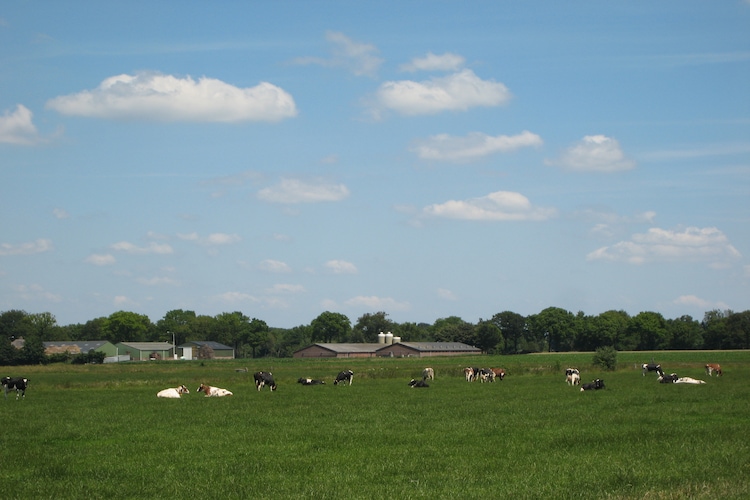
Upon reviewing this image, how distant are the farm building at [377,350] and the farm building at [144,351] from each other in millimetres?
29484

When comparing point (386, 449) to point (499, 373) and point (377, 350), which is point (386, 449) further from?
point (377, 350)

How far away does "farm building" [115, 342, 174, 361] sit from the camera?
164 metres

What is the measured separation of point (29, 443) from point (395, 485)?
468 inches

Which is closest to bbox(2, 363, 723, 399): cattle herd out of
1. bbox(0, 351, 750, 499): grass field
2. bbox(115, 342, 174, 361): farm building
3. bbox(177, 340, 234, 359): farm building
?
bbox(0, 351, 750, 499): grass field

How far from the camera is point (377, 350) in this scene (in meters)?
178

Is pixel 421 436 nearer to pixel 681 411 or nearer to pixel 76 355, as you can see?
pixel 681 411

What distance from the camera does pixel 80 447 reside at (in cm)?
2027

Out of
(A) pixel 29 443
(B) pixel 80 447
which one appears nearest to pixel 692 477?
A: (B) pixel 80 447

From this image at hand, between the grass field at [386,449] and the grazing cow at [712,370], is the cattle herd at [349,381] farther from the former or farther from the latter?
the grass field at [386,449]

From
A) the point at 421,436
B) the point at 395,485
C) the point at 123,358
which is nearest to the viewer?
the point at 395,485

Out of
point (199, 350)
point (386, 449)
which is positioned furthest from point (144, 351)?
point (386, 449)

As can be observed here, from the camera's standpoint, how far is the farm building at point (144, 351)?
16375 cm

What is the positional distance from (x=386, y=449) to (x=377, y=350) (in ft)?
524

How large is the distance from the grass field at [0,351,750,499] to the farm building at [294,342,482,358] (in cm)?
13989
